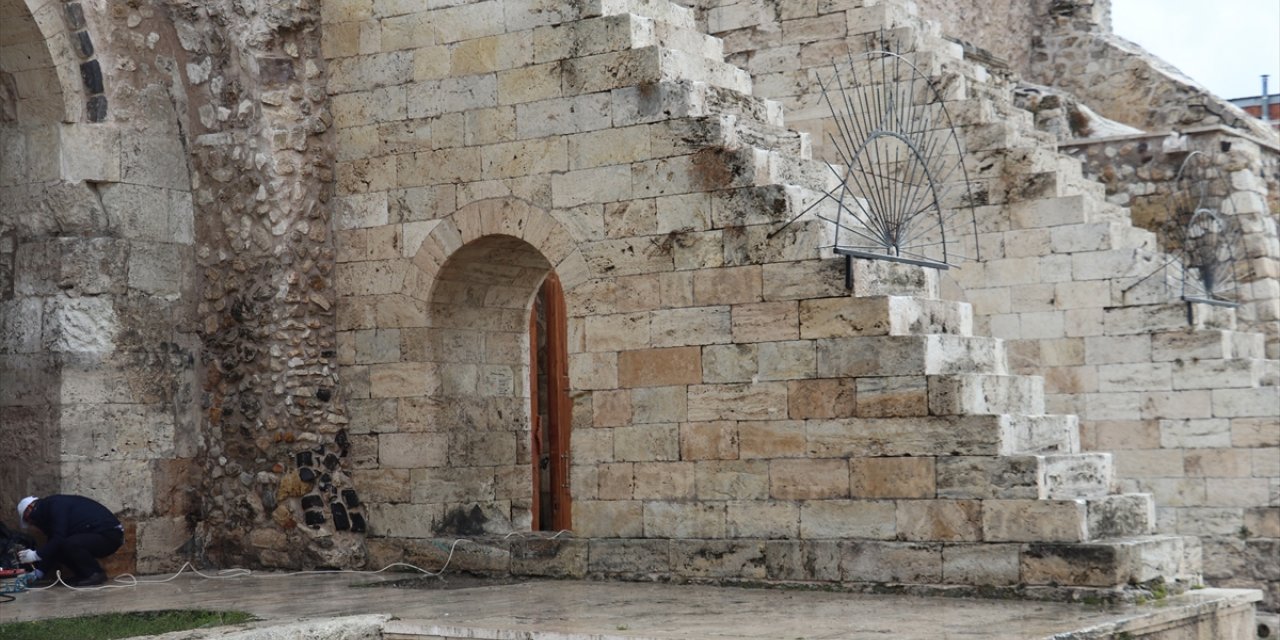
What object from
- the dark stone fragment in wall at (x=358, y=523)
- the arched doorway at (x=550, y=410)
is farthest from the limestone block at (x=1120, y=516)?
the arched doorway at (x=550, y=410)

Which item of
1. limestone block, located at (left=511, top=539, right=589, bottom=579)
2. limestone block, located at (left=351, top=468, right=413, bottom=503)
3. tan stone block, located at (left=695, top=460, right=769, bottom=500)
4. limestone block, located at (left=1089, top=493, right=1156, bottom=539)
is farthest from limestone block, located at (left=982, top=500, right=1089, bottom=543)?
limestone block, located at (left=351, top=468, right=413, bottom=503)

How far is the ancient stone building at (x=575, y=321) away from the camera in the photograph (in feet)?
28.1

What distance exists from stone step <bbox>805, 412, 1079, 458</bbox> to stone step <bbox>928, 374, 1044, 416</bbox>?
0.19ft

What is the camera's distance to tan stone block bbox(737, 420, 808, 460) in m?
8.71

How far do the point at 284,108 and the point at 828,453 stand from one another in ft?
13.2

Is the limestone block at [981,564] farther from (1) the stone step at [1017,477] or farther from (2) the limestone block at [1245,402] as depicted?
(2) the limestone block at [1245,402]

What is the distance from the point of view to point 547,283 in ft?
41.2

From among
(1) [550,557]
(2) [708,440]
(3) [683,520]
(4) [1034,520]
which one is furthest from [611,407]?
(4) [1034,520]

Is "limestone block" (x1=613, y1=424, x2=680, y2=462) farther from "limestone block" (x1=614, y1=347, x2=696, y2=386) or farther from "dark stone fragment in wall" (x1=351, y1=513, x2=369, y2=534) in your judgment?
"dark stone fragment in wall" (x1=351, y1=513, x2=369, y2=534)

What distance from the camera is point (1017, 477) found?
808 cm

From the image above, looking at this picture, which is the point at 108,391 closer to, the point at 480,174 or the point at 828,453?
the point at 480,174

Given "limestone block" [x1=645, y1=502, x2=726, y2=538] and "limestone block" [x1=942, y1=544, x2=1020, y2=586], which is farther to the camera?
Result: "limestone block" [x1=645, y1=502, x2=726, y2=538]

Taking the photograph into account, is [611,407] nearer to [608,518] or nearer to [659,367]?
[659,367]

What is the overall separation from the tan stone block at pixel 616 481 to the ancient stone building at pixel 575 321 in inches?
0.8
